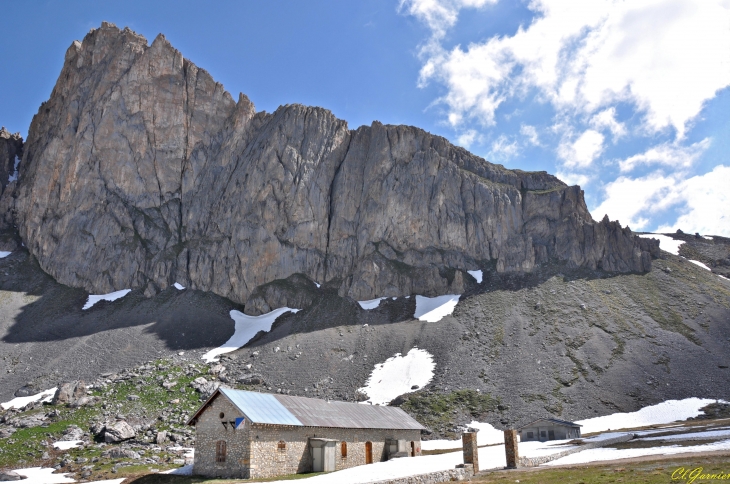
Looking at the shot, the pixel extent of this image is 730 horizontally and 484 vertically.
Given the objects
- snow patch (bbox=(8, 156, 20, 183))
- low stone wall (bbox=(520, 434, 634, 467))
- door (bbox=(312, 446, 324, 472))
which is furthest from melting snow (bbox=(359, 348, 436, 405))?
snow patch (bbox=(8, 156, 20, 183))

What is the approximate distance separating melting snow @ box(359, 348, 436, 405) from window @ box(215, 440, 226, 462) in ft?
122

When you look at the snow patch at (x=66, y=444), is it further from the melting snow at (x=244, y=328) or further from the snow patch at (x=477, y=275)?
the snow patch at (x=477, y=275)

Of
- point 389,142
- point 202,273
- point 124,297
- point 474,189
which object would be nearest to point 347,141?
point 389,142

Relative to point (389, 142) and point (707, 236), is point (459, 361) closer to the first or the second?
point (389, 142)

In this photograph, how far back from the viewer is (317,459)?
117 ft

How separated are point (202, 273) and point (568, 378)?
235ft

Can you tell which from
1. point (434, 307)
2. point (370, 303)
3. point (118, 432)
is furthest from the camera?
point (370, 303)

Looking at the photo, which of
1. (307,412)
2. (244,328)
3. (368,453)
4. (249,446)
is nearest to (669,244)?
(244,328)

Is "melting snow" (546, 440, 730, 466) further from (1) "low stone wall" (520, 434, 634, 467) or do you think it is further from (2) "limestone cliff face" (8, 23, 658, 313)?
(2) "limestone cliff face" (8, 23, 658, 313)

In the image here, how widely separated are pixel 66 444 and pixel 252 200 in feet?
222

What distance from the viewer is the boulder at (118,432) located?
5356 cm

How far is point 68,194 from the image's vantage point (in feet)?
380

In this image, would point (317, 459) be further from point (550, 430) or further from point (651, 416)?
point (651, 416)

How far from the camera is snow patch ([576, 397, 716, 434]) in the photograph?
62.6 m
